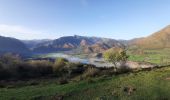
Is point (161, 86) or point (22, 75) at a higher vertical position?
point (161, 86)

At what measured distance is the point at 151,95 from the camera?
22.5 metres

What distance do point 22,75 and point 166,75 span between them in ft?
269

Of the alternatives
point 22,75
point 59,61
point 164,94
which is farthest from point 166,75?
point 59,61

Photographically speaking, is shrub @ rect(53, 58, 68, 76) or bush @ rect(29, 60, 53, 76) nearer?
shrub @ rect(53, 58, 68, 76)

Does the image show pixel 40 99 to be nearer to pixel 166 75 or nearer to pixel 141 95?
pixel 141 95

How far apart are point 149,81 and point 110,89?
616 cm

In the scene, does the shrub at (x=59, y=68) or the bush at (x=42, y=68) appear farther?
the bush at (x=42, y=68)

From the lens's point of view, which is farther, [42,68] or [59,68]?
[42,68]

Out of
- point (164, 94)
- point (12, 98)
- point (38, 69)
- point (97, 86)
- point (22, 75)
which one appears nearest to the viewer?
point (164, 94)

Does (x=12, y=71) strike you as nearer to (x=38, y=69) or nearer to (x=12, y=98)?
(x=38, y=69)

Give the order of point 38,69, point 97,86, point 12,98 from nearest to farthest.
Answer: point 12,98, point 97,86, point 38,69

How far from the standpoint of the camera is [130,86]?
85.6 feet

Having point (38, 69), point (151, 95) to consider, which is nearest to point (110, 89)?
point (151, 95)

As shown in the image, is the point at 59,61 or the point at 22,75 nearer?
the point at 22,75
